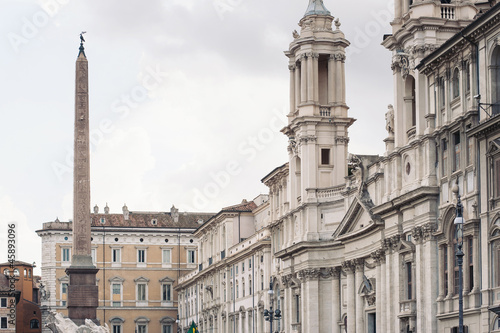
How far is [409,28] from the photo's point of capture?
59188mm

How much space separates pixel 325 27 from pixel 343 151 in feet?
29.5

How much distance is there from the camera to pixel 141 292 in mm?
138000

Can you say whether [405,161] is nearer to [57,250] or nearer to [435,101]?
[435,101]

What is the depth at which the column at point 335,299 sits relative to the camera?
256 ft

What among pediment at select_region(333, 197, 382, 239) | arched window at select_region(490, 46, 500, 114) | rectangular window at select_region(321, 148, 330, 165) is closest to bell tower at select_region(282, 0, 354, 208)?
rectangular window at select_region(321, 148, 330, 165)

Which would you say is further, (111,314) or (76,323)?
(111,314)

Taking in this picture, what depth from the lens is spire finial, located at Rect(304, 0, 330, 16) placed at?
275 feet

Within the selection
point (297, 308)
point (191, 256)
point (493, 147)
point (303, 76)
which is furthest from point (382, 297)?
point (191, 256)

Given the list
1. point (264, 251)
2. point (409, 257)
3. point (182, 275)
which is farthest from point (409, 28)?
point (182, 275)

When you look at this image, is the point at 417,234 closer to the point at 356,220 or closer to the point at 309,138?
the point at 356,220

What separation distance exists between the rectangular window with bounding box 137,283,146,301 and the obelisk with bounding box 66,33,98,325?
69.6 metres

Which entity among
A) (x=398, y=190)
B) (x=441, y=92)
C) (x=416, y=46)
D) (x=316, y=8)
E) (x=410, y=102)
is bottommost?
(x=398, y=190)

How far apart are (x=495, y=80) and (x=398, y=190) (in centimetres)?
1266

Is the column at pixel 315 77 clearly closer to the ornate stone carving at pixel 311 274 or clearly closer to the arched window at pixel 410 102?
the ornate stone carving at pixel 311 274
